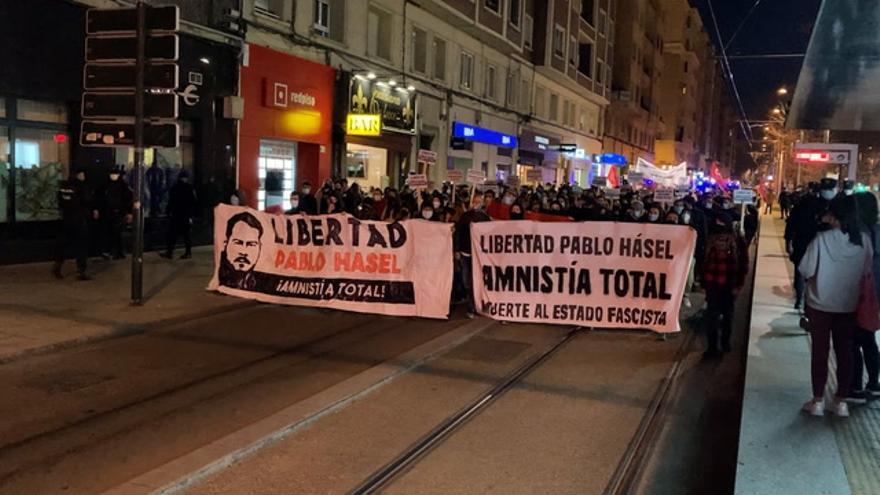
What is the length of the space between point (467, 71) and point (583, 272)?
73.0ft

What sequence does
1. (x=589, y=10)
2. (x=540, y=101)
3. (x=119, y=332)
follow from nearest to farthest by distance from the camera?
1. (x=119, y=332)
2. (x=540, y=101)
3. (x=589, y=10)

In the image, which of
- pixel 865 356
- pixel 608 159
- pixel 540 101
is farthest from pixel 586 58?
pixel 865 356

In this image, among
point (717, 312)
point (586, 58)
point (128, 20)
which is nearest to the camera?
point (717, 312)

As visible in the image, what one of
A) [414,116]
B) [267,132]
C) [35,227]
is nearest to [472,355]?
[35,227]

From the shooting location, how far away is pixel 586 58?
47969 millimetres

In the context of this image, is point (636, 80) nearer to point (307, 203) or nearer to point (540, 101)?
point (540, 101)

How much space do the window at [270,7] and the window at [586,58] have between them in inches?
1169

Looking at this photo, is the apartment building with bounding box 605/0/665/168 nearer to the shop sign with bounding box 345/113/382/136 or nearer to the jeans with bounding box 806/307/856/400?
the shop sign with bounding box 345/113/382/136

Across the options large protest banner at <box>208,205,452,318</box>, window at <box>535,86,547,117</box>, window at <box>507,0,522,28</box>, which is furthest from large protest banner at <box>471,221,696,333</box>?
window at <box>535,86,547,117</box>

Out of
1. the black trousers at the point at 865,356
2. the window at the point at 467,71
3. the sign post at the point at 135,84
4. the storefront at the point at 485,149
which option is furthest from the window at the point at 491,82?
the black trousers at the point at 865,356

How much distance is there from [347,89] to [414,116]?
12.7 feet

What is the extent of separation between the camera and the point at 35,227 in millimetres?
14883

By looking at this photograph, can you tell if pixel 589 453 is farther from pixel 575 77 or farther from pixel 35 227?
pixel 575 77

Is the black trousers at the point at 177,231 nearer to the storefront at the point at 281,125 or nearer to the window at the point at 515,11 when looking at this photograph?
the storefront at the point at 281,125
